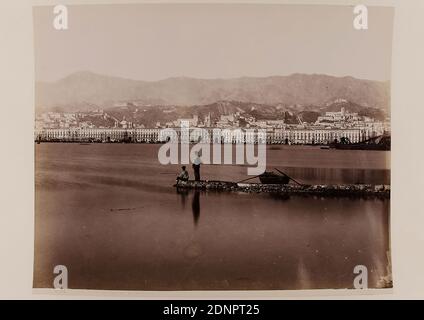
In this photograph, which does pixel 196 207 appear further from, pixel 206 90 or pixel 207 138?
pixel 206 90

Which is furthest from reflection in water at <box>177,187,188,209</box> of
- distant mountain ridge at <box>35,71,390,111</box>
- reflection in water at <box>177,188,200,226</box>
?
distant mountain ridge at <box>35,71,390,111</box>

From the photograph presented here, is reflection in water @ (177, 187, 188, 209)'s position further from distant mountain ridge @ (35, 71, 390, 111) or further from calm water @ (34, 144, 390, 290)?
distant mountain ridge @ (35, 71, 390, 111)

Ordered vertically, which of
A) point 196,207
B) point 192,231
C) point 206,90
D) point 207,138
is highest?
point 206,90

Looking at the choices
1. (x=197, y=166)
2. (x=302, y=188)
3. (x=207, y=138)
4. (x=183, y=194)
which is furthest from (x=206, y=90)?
(x=302, y=188)

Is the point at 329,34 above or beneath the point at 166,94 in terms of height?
above

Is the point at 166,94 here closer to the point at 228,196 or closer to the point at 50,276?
the point at 228,196

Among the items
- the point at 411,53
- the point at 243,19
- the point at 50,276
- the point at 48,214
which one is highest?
the point at 243,19
